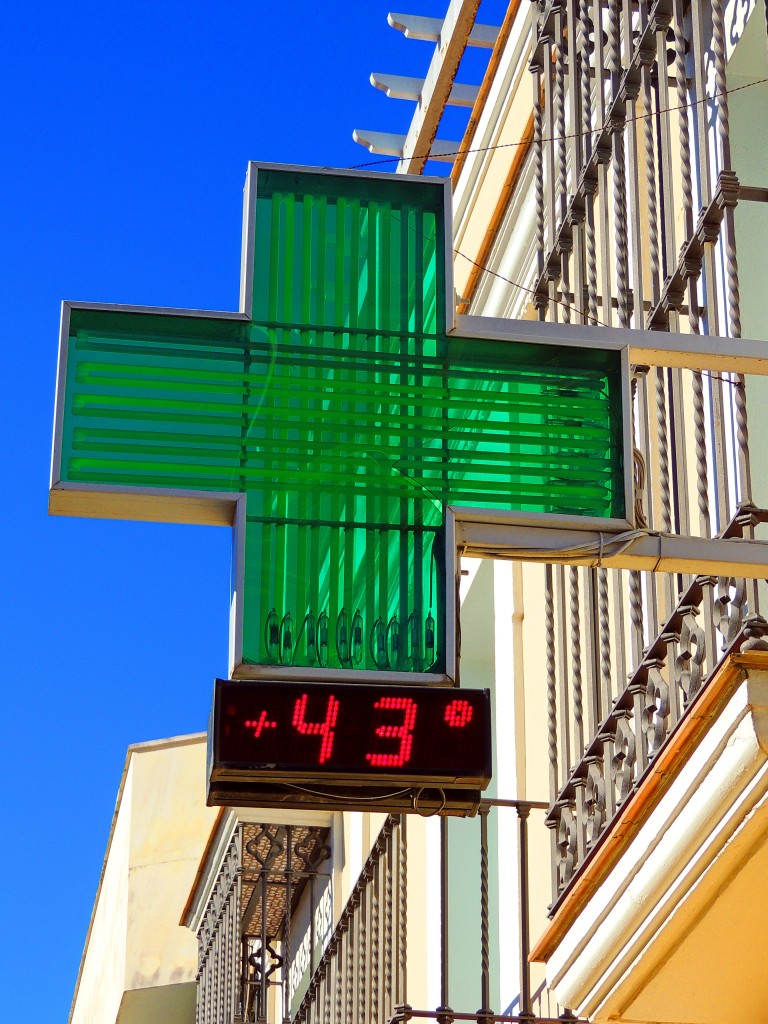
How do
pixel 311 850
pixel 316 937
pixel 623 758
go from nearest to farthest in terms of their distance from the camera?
pixel 623 758
pixel 316 937
pixel 311 850

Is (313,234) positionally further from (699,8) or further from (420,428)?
(699,8)

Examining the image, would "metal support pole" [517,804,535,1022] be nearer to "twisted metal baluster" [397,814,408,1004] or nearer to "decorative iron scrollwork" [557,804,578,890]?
"decorative iron scrollwork" [557,804,578,890]

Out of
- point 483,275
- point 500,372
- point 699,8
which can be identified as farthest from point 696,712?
point 483,275

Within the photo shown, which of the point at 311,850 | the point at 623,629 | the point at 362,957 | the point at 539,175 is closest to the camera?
the point at 623,629

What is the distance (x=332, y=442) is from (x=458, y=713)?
31.3 inches

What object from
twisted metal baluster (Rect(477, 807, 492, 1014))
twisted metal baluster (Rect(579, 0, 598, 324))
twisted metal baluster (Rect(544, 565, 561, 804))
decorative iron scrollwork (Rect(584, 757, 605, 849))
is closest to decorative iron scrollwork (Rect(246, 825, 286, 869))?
twisted metal baluster (Rect(477, 807, 492, 1014))

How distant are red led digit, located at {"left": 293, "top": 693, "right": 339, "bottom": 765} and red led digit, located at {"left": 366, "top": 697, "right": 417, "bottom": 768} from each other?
95mm

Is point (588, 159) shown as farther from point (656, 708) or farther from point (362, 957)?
point (362, 957)

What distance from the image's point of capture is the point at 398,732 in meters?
5.11

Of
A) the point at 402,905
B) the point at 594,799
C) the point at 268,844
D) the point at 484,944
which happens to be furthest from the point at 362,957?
the point at 268,844

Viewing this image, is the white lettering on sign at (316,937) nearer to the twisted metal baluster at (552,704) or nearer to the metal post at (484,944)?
the metal post at (484,944)

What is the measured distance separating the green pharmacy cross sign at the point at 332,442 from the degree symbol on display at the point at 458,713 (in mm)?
126

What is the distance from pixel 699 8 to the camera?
7.19m

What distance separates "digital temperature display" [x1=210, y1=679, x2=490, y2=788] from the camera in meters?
5.07
